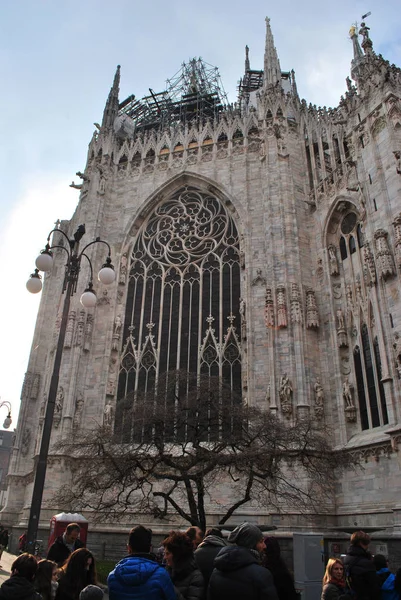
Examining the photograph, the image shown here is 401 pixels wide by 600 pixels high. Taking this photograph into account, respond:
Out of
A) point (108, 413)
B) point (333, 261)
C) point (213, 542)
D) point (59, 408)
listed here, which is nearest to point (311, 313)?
point (333, 261)

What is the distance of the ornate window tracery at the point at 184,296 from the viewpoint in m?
25.9

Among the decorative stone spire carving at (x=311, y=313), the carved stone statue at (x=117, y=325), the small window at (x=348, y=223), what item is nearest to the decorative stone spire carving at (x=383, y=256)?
the small window at (x=348, y=223)

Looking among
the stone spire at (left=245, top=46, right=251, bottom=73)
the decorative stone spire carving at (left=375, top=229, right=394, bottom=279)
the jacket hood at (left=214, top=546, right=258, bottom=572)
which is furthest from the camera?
the stone spire at (left=245, top=46, right=251, bottom=73)

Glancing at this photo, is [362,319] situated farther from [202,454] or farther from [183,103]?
[183,103]

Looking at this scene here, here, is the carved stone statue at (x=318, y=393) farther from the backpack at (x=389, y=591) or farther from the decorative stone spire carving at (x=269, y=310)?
the backpack at (x=389, y=591)

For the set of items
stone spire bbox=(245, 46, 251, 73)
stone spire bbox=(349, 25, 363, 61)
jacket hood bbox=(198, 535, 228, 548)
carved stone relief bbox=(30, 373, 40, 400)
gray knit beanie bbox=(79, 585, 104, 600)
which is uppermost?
stone spire bbox=(245, 46, 251, 73)

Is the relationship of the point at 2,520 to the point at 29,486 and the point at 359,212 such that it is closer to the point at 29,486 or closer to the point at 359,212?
the point at 29,486

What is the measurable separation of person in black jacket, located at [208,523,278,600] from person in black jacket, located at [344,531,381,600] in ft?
6.15

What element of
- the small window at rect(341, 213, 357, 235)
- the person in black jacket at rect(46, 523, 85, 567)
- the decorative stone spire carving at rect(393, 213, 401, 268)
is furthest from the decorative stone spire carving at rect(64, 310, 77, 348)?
the person in black jacket at rect(46, 523, 85, 567)

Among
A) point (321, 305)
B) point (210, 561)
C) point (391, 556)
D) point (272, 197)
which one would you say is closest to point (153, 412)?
point (391, 556)

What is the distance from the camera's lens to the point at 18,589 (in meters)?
4.12

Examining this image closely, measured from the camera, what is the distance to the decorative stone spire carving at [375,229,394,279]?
19.6 m

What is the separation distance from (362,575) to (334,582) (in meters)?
0.51

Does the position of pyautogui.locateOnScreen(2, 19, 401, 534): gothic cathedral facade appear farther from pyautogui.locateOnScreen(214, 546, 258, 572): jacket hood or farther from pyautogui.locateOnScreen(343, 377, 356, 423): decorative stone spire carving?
pyautogui.locateOnScreen(214, 546, 258, 572): jacket hood
